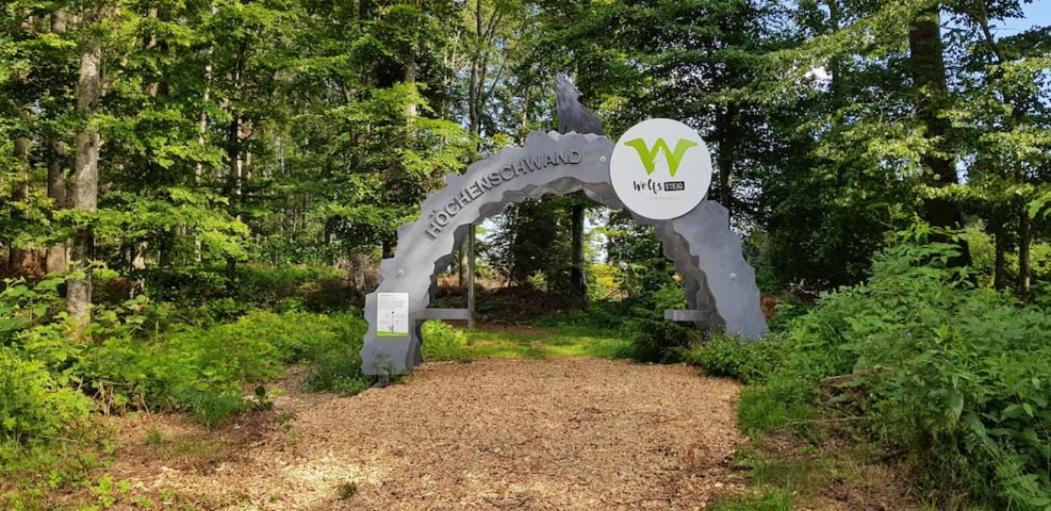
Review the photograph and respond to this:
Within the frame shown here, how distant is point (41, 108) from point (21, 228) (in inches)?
78.9

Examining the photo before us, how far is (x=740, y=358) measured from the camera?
769 cm

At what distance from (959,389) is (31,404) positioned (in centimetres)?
610

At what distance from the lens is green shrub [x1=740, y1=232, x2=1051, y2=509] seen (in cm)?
309

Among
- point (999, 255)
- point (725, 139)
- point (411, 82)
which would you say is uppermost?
point (411, 82)

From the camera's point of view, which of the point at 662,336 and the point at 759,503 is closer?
the point at 759,503

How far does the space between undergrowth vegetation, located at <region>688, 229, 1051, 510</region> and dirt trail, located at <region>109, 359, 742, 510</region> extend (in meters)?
0.85

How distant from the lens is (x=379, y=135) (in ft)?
51.4

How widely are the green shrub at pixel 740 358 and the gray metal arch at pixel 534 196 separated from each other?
1.89 ft

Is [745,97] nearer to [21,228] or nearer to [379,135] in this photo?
[379,135]

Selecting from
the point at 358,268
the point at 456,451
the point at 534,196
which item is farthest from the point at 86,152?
the point at 456,451

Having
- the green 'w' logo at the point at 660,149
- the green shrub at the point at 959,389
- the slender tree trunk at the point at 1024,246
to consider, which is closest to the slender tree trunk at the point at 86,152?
the green 'w' logo at the point at 660,149

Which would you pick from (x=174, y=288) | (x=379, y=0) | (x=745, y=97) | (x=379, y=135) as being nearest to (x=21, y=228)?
(x=174, y=288)

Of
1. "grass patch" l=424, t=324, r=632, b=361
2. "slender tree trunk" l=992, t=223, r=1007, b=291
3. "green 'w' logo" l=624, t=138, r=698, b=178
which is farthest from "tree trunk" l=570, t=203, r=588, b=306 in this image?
"green 'w' logo" l=624, t=138, r=698, b=178

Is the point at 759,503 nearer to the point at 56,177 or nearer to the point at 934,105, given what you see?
the point at 934,105
